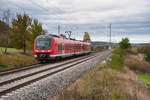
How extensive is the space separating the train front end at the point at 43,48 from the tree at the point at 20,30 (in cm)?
840

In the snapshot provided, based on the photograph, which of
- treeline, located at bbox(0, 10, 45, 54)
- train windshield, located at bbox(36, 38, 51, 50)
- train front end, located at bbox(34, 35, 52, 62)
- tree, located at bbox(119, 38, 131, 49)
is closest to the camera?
train front end, located at bbox(34, 35, 52, 62)

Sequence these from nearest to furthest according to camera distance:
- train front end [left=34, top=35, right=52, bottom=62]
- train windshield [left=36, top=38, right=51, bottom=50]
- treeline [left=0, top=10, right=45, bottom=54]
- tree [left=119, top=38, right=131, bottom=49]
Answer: train front end [left=34, top=35, right=52, bottom=62]
train windshield [left=36, top=38, right=51, bottom=50]
treeline [left=0, top=10, right=45, bottom=54]
tree [left=119, top=38, right=131, bottom=49]

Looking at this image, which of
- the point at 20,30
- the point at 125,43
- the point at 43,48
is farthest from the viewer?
the point at 125,43

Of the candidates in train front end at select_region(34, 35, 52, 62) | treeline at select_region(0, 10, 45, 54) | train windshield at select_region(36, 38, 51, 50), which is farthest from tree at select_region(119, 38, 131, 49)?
train windshield at select_region(36, 38, 51, 50)

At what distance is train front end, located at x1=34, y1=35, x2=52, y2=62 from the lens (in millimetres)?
17766

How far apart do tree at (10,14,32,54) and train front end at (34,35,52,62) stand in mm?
8400

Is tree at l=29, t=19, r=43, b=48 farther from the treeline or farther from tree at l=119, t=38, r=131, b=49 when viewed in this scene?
tree at l=119, t=38, r=131, b=49

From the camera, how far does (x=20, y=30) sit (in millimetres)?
25531

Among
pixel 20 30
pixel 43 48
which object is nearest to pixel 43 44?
pixel 43 48

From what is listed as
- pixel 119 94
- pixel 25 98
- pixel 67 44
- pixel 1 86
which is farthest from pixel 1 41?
pixel 119 94

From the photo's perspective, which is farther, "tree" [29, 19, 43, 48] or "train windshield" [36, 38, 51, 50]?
"tree" [29, 19, 43, 48]

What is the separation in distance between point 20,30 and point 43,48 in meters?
9.27

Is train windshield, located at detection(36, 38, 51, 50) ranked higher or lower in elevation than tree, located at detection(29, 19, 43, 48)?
lower

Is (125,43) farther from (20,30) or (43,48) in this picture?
(43,48)
